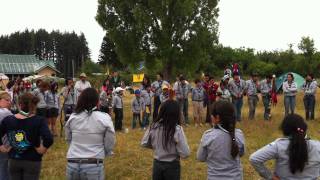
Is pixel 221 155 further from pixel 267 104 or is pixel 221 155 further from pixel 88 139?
pixel 267 104

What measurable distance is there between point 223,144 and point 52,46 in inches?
4829

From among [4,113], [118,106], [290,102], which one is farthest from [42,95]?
[290,102]

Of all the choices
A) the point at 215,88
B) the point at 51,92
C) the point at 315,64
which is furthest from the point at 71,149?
the point at 315,64

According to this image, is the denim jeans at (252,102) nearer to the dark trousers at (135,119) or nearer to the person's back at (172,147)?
the dark trousers at (135,119)

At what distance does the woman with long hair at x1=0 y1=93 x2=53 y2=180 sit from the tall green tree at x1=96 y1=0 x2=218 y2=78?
2573cm

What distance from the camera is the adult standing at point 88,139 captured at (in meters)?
5.11

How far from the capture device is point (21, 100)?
18.2 ft

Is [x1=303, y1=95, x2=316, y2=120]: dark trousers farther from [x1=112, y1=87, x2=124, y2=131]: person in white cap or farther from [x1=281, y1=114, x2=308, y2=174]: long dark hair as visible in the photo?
[x1=281, y1=114, x2=308, y2=174]: long dark hair

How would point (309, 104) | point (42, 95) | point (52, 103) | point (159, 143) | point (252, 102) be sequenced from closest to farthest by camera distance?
point (159, 143)
point (42, 95)
point (52, 103)
point (252, 102)
point (309, 104)

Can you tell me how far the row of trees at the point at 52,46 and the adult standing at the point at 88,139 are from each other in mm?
107828

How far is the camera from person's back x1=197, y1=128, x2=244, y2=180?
4867mm

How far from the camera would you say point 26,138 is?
18.0 feet

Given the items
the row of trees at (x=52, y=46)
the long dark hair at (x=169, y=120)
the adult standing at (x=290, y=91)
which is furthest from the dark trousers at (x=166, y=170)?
the row of trees at (x=52, y=46)

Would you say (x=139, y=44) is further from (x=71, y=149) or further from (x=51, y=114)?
(x=71, y=149)
